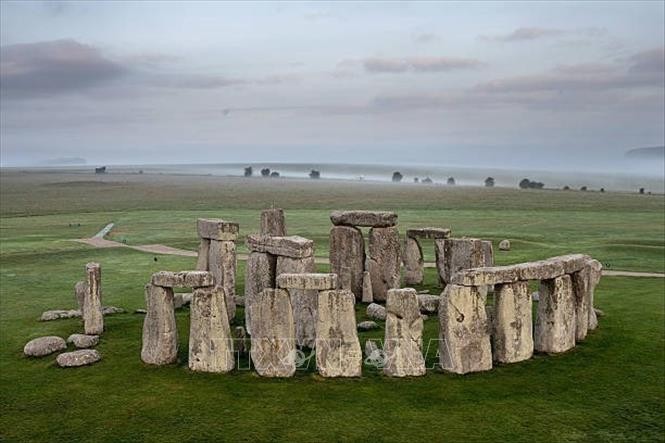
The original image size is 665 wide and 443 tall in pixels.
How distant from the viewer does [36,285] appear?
25.2 m

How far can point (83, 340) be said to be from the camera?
16.7 meters

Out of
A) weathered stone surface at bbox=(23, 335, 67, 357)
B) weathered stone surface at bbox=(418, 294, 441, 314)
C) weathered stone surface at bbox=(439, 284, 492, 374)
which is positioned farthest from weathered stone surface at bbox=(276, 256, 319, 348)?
weathered stone surface at bbox=(23, 335, 67, 357)

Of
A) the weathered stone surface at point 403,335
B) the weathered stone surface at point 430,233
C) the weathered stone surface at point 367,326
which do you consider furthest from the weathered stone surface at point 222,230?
the weathered stone surface at point 430,233

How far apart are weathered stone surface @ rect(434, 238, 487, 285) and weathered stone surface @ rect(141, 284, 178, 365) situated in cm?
979

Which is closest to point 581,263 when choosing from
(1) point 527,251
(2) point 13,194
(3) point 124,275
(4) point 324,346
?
(4) point 324,346

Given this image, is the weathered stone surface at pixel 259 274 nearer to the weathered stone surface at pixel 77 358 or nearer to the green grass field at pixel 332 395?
the green grass field at pixel 332 395

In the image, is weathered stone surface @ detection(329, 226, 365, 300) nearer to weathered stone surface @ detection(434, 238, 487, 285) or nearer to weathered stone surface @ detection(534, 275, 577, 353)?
weathered stone surface @ detection(434, 238, 487, 285)

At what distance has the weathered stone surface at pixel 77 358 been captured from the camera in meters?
15.2

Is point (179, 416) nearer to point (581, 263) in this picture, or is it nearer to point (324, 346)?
point (324, 346)

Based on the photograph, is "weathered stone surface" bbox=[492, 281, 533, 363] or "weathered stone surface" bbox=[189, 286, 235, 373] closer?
"weathered stone surface" bbox=[189, 286, 235, 373]

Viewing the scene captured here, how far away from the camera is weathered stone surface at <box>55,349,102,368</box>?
1519cm

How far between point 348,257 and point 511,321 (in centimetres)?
837

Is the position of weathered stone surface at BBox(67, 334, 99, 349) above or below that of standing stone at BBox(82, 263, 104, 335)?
below

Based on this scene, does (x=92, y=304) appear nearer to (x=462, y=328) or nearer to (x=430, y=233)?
(x=462, y=328)
